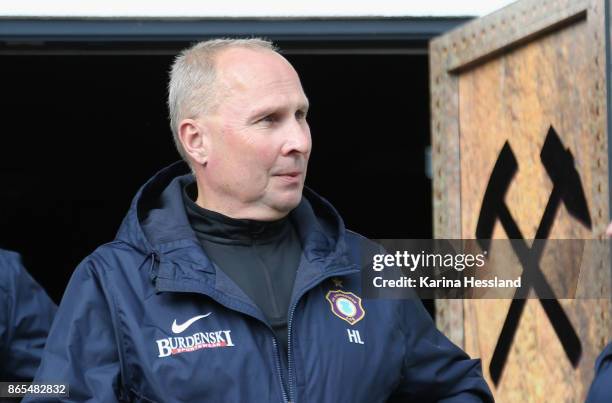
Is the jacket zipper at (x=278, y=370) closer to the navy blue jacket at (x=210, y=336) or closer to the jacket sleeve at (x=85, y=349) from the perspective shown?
the navy blue jacket at (x=210, y=336)

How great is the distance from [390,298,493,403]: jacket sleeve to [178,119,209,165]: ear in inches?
21.3

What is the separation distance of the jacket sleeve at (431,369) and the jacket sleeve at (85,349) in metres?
0.62

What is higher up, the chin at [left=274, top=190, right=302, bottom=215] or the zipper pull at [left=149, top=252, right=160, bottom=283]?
the chin at [left=274, top=190, right=302, bottom=215]

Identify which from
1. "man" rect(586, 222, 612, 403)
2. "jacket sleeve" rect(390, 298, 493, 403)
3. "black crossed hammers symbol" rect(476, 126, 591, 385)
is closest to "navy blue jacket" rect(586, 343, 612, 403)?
"man" rect(586, 222, 612, 403)

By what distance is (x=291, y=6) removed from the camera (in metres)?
3.90

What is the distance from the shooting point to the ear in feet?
8.08

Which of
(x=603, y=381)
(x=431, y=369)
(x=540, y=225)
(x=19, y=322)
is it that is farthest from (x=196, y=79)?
(x=540, y=225)

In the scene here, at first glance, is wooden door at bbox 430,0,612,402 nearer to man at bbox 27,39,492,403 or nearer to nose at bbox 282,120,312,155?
man at bbox 27,39,492,403

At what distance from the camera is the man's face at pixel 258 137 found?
2.37 m

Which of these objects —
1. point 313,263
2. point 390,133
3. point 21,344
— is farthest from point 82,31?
point 390,133

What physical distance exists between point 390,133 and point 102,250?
5302mm

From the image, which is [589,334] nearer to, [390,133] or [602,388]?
[602,388]

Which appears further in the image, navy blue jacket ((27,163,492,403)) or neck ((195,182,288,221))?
neck ((195,182,288,221))

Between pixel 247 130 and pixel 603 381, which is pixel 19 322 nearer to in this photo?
pixel 247 130
